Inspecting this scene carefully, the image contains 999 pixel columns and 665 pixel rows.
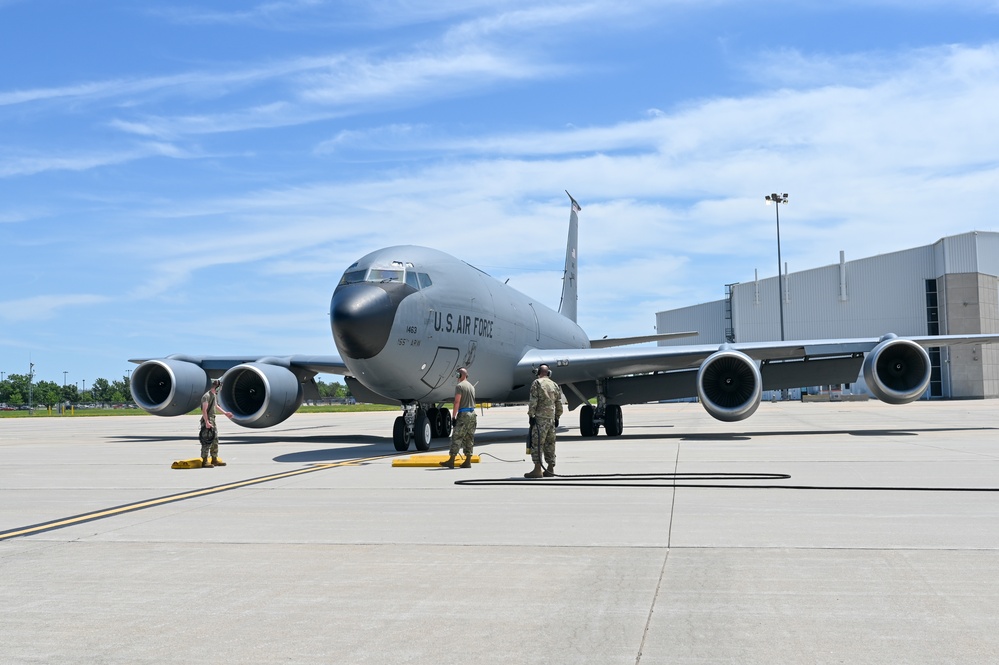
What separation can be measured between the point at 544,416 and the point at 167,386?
1529 centimetres

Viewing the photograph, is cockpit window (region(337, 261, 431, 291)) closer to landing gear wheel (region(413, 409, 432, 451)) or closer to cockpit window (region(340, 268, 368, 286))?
cockpit window (region(340, 268, 368, 286))

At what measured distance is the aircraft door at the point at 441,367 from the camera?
708 inches

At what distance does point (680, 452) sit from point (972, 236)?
6361 centimetres

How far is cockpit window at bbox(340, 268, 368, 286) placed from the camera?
1709 cm

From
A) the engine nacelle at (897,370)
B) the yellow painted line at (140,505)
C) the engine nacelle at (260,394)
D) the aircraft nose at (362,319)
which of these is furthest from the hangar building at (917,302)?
the yellow painted line at (140,505)

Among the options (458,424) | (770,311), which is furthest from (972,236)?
(458,424)

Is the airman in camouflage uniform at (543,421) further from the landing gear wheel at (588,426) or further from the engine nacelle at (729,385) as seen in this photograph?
the landing gear wheel at (588,426)

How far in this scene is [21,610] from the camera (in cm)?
493

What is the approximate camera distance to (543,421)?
12.2 m

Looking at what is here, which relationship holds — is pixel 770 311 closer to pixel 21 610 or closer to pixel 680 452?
pixel 680 452

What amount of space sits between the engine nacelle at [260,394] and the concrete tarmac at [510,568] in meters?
8.28

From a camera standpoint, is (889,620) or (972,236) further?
(972,236)

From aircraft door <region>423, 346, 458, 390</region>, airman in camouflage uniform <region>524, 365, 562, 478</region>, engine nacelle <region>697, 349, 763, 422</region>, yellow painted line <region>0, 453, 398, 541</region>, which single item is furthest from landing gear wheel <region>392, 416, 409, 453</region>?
engine nacelle <region>697, 349, 763, 422</region>

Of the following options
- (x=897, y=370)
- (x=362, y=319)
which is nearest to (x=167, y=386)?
(x=362, y=319)
